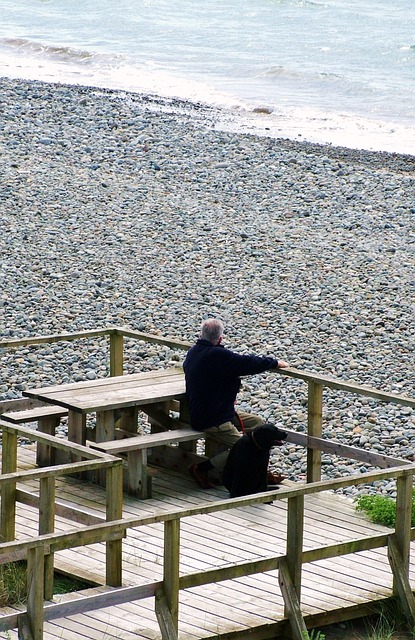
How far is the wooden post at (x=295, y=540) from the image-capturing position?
6742 mm

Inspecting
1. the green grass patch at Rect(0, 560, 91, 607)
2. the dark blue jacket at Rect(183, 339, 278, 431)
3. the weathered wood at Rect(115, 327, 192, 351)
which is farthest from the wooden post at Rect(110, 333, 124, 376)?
the green grass patch at Rect(0, 560, 91, 607)

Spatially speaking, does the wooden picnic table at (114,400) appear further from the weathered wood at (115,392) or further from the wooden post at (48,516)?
the wooden post at (48,516)

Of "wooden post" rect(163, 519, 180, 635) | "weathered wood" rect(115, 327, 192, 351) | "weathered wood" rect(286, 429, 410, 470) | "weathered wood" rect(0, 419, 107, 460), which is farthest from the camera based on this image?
"weathered wood" rect(115, 327, 192, 351)

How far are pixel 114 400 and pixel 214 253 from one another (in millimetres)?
8746

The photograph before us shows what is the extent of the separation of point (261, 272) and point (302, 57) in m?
34.2

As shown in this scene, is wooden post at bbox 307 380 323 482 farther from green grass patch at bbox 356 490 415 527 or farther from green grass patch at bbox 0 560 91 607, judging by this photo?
green grass patch at bbox 0 560 91 607

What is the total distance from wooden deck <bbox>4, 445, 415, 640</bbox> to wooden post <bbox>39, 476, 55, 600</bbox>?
156 millimetres

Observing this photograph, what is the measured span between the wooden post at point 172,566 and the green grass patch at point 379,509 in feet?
7.62

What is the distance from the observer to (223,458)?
881cm

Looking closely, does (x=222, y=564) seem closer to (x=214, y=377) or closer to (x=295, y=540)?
(x=295, y=540)

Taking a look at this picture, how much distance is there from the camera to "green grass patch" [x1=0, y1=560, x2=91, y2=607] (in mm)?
6866

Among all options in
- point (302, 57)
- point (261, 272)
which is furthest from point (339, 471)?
point (302, 57)

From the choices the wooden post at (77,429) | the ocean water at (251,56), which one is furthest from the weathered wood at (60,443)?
the ocean water at (251,56)

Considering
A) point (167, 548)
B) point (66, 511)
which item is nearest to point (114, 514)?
point (66, 511)
